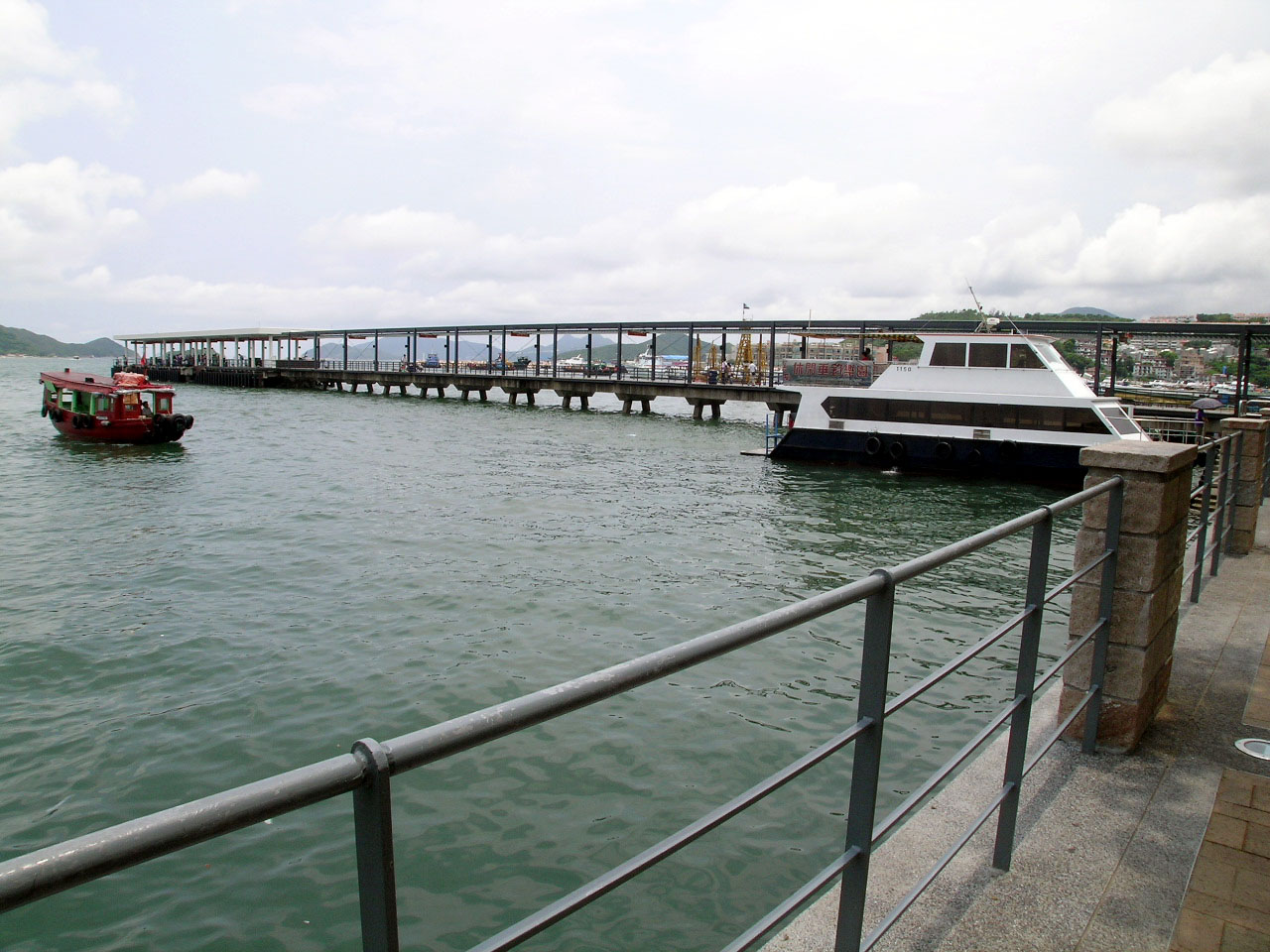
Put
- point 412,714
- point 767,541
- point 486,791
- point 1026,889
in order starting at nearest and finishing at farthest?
1. point 1026,889
2. point 486,791
3. point 412,714
4. point 767,541

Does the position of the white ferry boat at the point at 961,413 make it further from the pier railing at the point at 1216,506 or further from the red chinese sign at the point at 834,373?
the pier railing at the point at 1216,506

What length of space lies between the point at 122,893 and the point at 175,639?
5408 mm

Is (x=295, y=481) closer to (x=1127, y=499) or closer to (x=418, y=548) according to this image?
(x=418, y=548)

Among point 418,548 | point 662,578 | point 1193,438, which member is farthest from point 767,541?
point 1193,438

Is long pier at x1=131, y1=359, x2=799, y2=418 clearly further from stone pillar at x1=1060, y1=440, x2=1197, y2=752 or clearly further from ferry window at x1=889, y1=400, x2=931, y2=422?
stone pillar at x1=1060, y1=440, x2=1197, y2=752

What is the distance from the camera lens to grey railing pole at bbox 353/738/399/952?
1.28 m

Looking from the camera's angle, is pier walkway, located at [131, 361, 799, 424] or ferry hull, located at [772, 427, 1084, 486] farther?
pier walkway, located at [131, 361, 799, 424]

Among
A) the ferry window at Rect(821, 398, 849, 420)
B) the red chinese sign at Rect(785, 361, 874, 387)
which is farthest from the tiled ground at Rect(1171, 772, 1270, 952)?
the red chinese sign at Rect(785, 361, 874, 387)

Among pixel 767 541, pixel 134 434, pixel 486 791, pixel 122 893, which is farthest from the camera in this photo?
pixel 134 434

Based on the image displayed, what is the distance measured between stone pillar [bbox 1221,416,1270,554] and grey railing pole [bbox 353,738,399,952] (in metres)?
9.85

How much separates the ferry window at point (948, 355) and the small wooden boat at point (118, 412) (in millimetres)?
27666

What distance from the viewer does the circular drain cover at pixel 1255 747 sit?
179 inches

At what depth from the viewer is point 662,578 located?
13.7 meters

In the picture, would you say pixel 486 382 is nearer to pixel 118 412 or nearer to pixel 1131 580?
pixel 118 412
